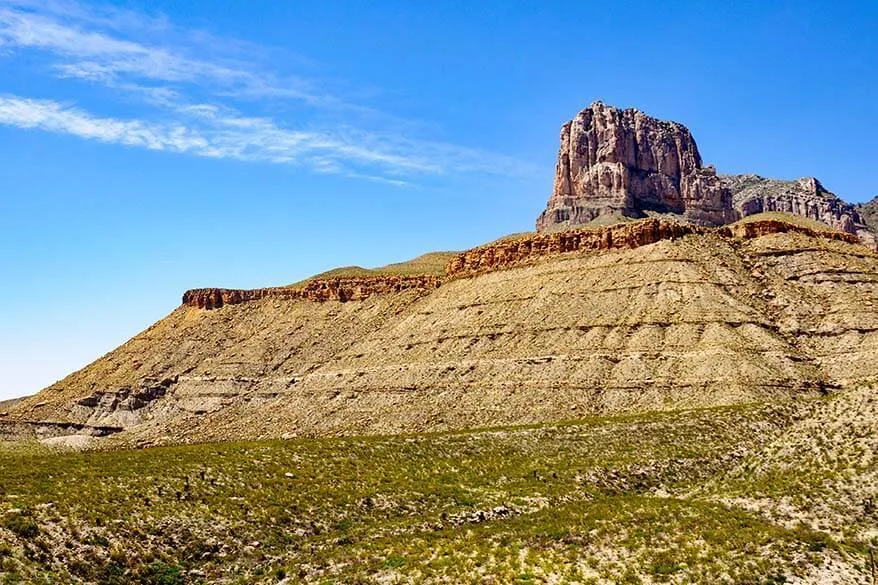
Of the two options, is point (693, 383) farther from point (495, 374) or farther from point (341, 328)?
point (341, 328)

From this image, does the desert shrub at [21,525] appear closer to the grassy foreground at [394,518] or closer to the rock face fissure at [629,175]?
the grassy foreground at [394,518]

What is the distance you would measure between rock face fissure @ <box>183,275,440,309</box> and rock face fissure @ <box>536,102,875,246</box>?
59473mm

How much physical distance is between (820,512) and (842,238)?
66968 millimetres

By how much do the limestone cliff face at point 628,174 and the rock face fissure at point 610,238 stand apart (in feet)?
216

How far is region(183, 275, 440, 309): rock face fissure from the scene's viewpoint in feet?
341

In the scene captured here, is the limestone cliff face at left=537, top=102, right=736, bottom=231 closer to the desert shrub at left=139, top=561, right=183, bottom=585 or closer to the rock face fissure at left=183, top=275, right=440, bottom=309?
the rock face fissure at left=183, top=275, right=440, bottom=309

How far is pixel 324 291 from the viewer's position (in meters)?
108

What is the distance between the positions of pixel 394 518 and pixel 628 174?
140193mm

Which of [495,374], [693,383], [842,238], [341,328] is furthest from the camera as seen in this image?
[341,328]

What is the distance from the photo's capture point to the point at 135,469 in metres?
34.2

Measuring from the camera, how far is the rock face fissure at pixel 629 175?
160 meters

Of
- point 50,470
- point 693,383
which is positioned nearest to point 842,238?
point 693,383

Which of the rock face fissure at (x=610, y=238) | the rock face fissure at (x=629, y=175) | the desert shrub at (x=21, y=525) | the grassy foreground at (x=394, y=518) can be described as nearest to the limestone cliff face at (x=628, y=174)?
the rock face fissure at (x=629, y=175)

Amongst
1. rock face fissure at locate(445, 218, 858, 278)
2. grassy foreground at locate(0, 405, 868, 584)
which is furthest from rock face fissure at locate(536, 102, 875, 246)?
grassy foreground at locate(0, 405, 868, 584)
